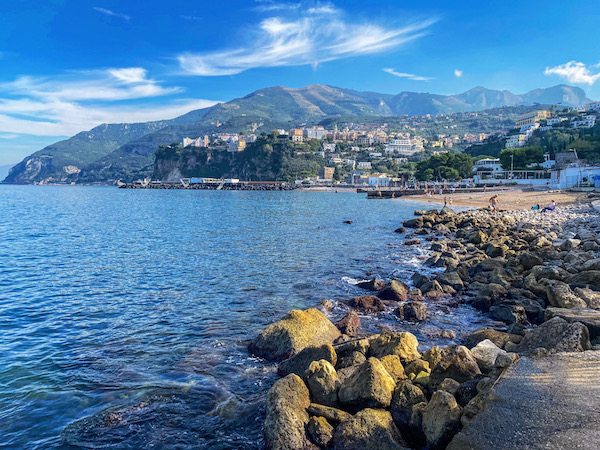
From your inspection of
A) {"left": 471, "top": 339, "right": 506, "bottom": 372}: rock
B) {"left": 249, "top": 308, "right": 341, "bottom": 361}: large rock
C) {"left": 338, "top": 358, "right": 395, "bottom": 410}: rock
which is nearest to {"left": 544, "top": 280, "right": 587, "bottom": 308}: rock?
{"left": 471, "top": 339, "right": 506, "bottom": 372}: rock

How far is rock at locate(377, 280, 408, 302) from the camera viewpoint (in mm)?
13369

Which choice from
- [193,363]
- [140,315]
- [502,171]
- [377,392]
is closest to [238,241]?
[140,315]

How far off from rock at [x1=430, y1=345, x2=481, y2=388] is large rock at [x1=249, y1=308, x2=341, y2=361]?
3.18m

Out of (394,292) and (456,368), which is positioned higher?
(456,368)

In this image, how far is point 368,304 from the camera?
1239 cm

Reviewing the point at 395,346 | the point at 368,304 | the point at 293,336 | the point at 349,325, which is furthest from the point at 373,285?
the point at 395,346

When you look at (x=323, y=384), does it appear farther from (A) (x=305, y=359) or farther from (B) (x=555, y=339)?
(B) (x=555, y=339)

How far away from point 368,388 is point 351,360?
157 centimetres

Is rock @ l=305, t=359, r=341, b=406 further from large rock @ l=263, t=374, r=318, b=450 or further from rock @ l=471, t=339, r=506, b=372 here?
rock @ l=471, t=339, r=506, b=372

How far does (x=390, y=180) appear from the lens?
Answer: 13912 centimetres

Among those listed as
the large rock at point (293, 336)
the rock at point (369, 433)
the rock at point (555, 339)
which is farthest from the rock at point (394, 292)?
the rock at point (369, 433)

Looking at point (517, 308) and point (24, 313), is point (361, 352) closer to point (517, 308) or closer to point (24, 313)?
point (517, 308)

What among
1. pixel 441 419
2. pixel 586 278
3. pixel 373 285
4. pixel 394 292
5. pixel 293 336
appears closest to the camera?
pixel 441 419

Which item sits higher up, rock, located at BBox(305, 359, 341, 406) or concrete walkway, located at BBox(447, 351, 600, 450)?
concrete walkway, located at BBox(447, 351, 600, 450)
